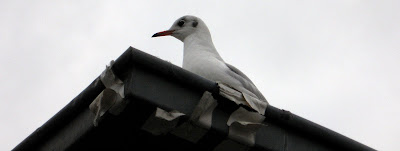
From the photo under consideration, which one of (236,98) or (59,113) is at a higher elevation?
(236,98)

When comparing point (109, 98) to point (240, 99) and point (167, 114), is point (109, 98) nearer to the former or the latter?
point (167, 114)

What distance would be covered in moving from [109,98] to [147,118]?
25 centimetres

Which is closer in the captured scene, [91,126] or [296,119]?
[91,126]

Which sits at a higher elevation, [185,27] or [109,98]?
[185,27]

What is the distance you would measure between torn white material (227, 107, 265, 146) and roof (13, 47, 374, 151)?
0.12 ft

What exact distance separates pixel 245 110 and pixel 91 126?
91 centimetres

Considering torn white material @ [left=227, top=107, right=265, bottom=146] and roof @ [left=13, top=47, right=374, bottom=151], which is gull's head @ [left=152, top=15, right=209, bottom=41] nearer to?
roof @ [left=13, top=47, right=374, bottom=151]

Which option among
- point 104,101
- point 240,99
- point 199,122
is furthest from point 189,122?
point 104,101

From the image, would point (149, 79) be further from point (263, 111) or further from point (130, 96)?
point (263, 111)

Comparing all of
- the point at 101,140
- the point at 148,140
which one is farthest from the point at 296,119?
the point at 101,140

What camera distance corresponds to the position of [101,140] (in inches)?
170

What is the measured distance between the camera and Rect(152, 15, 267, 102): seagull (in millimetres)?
6248

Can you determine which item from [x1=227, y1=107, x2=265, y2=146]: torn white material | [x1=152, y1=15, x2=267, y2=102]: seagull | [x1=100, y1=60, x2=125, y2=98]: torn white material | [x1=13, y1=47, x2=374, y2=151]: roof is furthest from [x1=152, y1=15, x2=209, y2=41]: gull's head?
[x1=100, y1=60, x2=125, y2=98]: torn white material

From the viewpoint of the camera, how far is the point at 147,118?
4094 millimetres
